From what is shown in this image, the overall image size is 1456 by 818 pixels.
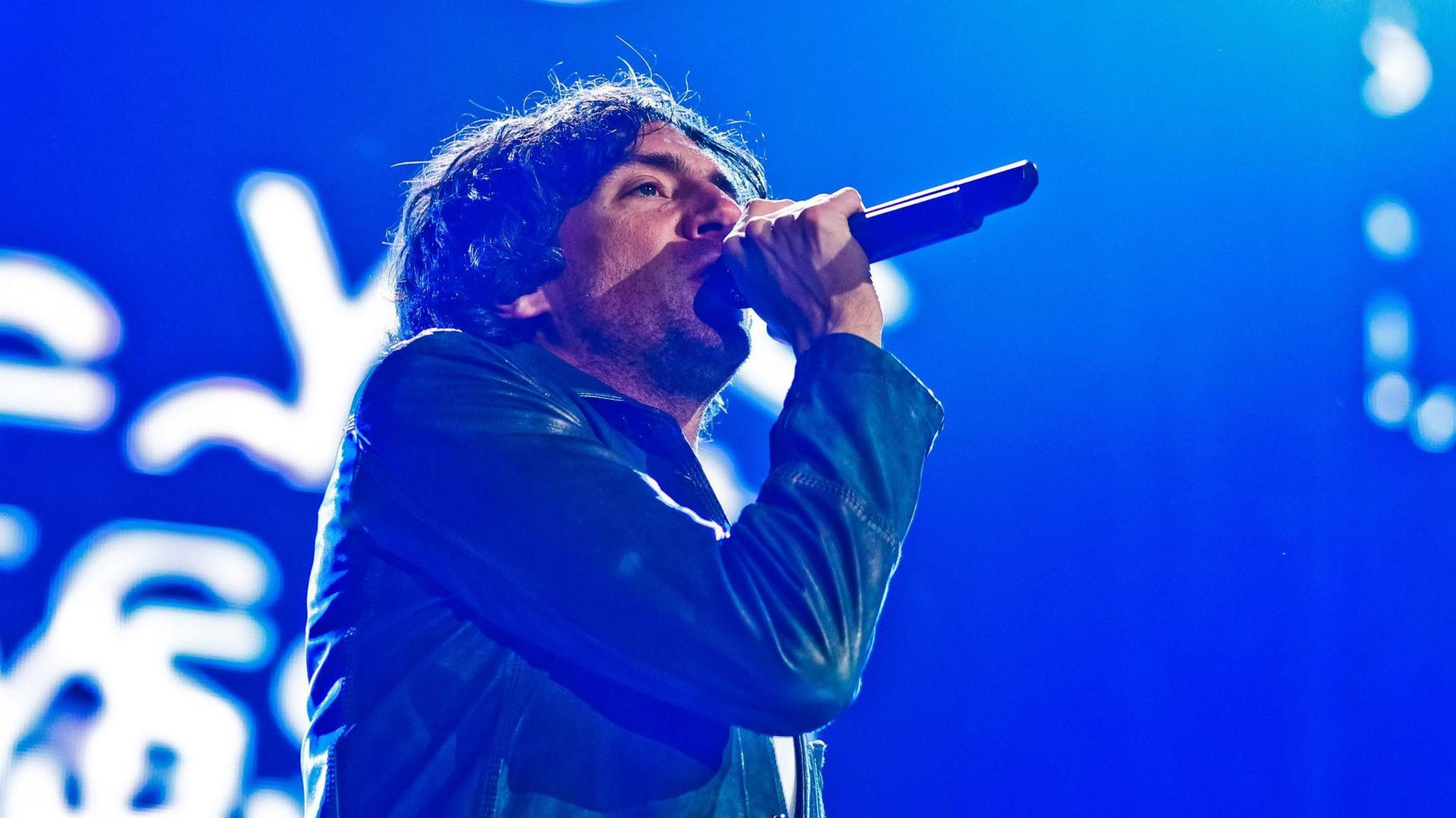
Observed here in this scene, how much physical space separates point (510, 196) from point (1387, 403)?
1540 millimetres

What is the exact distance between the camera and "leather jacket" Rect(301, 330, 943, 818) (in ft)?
2.60

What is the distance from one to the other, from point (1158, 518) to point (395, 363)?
4.68 feet

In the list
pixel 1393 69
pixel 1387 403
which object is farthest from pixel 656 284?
pixel 1393 69

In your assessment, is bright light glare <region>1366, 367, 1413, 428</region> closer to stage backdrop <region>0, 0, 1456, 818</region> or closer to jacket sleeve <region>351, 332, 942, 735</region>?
stage backdrop <region>0, 0, 1456, 818</region>

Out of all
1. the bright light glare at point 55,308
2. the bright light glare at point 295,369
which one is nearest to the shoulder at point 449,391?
the bright light glare at point 295,369

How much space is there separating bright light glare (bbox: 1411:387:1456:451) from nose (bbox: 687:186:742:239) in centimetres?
140

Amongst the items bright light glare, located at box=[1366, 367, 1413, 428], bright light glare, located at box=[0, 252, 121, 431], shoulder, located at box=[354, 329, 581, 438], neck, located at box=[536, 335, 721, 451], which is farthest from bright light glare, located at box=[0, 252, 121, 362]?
bright light glare, located at box=[1366, 367, 1413, 428]

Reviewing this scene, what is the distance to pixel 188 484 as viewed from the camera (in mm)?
1620

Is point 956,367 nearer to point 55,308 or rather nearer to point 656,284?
point 656,284

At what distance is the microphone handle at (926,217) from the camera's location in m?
1.04

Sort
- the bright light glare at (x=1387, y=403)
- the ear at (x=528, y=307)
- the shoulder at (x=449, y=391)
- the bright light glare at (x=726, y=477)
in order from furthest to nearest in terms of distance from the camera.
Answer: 1. the bright light glare at (x=1387, y=403)
2. the bright light glare at (x=726, y=477)
3. the ear at (x=528, y=307)
4. the shoulder at (x=449, y=391)

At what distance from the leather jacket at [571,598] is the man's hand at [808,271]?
1.4 inches

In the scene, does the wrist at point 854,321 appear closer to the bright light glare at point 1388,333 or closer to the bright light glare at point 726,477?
the bright light glare at point 726,477

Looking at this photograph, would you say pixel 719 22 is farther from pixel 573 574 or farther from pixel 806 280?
pixel 573 574
